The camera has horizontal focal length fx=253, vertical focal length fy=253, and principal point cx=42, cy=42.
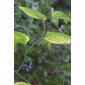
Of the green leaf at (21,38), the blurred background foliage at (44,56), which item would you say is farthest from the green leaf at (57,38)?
the blurred background foliage at (44,56)

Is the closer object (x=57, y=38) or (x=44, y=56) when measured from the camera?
(x=57, y=38)

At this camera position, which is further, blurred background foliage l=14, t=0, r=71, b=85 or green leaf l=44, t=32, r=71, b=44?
blurred background foliage l=14, t=0, r=71, b=85

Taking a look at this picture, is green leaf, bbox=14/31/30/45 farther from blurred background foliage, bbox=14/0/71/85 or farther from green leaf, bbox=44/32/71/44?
blurred background foliage, bbox=14/0/71/85

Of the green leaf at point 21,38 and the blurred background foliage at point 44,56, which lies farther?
the blurred background foliage at point 44,56

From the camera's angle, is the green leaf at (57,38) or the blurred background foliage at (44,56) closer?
the green leaf at (57,38)

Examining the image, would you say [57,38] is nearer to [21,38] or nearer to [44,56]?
[21,38]

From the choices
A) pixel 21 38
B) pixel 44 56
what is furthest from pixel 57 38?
pixel 44 56

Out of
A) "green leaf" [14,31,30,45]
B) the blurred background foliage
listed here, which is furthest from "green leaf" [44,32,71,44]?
the blurred background foliage

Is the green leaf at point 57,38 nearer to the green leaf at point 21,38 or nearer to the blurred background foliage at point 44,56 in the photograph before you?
the green leaf at point 21,38

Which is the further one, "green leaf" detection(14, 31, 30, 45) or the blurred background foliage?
the blurred background foliage

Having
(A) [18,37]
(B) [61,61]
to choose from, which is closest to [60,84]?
(B) [61,61]

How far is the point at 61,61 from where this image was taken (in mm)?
1530
